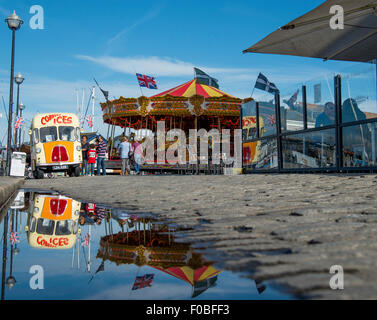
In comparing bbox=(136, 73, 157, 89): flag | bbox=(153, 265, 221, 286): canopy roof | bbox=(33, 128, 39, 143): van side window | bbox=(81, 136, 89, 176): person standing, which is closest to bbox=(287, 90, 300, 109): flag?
bbox=(153, 265, 221, 286): canopy roof

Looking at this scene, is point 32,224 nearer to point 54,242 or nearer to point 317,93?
point 54,242

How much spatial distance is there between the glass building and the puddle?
22.1ft

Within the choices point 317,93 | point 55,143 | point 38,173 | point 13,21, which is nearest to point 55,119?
point 55,143

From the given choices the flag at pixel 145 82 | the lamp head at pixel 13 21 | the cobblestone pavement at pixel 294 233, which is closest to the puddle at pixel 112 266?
the cobblestone pavement at pixel 294 233

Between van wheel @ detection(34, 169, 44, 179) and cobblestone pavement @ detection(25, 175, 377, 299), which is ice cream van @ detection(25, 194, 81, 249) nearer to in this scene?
cobblestone pavement @ detection(25, 175, 377, 299)

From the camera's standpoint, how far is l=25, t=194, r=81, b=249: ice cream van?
10.6ft

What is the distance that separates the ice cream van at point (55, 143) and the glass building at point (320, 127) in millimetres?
8674

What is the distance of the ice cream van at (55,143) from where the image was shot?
1830cm

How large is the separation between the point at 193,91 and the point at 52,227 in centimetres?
2549

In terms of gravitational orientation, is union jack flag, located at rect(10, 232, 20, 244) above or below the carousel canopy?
below

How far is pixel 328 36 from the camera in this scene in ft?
30.0

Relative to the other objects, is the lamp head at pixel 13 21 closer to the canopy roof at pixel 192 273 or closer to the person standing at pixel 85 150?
the person standing at pixel 85 150
